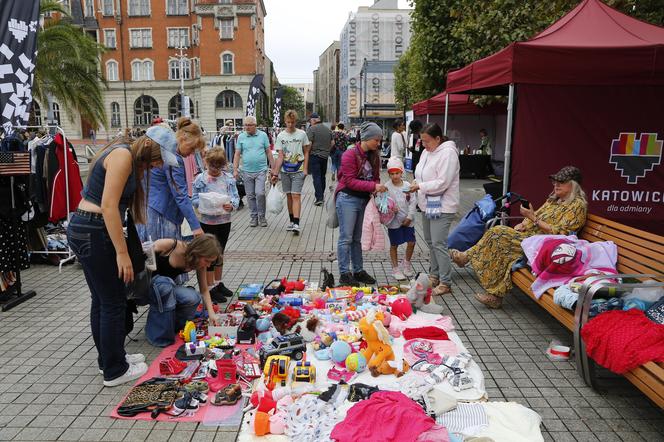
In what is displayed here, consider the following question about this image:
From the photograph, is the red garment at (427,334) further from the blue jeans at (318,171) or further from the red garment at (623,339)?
the blue jeans at (318,171)

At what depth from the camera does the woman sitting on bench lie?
16.9 feet

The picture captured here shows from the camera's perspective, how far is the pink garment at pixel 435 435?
2.85 meters

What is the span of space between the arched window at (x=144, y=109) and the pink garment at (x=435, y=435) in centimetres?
5904

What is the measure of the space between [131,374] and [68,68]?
62.7 feet

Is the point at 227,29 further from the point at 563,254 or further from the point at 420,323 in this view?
the point at 563,254

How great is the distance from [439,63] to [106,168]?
15.9 m

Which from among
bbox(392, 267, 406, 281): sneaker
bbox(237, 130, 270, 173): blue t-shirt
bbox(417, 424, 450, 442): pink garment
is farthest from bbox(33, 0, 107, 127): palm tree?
bbox(417, 424, 450, 442): pink garment

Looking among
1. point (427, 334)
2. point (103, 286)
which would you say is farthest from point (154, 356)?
point (427, 334)

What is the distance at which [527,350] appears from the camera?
436 cm

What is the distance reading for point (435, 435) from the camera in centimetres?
288

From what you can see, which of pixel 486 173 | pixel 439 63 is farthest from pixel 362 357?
pixel 486 173

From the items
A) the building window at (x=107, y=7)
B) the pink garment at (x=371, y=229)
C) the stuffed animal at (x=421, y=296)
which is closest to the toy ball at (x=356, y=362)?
the stuffed animal at (x=421, y=296)

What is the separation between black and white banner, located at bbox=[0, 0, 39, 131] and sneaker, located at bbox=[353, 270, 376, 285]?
14.4 feet

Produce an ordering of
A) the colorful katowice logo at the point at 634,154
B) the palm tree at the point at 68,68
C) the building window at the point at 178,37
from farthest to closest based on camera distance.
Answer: the building window at the point at 178,37, the palm tree at the point at 68,68, the colorful katowice logo at the point at 634,154
